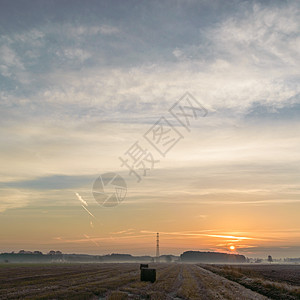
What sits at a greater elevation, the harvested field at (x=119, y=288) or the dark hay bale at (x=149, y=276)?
the dark hay bale at (x=149, y=276)

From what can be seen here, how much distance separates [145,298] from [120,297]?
1.99 m

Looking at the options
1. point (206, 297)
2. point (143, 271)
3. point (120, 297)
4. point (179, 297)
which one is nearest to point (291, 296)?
point (206, 297)

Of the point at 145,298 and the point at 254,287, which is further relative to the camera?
the point at 254,287

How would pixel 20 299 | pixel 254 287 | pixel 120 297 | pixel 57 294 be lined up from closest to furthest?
pixel 20 299 < pixel 120 297 < pixel 57 294 < pixel 254 287

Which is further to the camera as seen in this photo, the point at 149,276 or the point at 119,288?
the point at 149,276

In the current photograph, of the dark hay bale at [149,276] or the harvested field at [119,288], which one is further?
the dark hay bale at [149,276]

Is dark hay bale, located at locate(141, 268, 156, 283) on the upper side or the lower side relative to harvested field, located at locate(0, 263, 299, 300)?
upper

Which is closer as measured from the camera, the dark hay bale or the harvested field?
the harvested field

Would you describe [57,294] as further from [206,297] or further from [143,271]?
[143,271]

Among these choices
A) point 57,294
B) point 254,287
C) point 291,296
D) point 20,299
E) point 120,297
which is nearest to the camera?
point 20,299

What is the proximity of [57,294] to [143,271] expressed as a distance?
1625cm

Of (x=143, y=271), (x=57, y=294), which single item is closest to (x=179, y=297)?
Answer: (x=57, y=294)

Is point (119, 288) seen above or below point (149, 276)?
below

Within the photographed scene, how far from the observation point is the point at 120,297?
1046 inches
